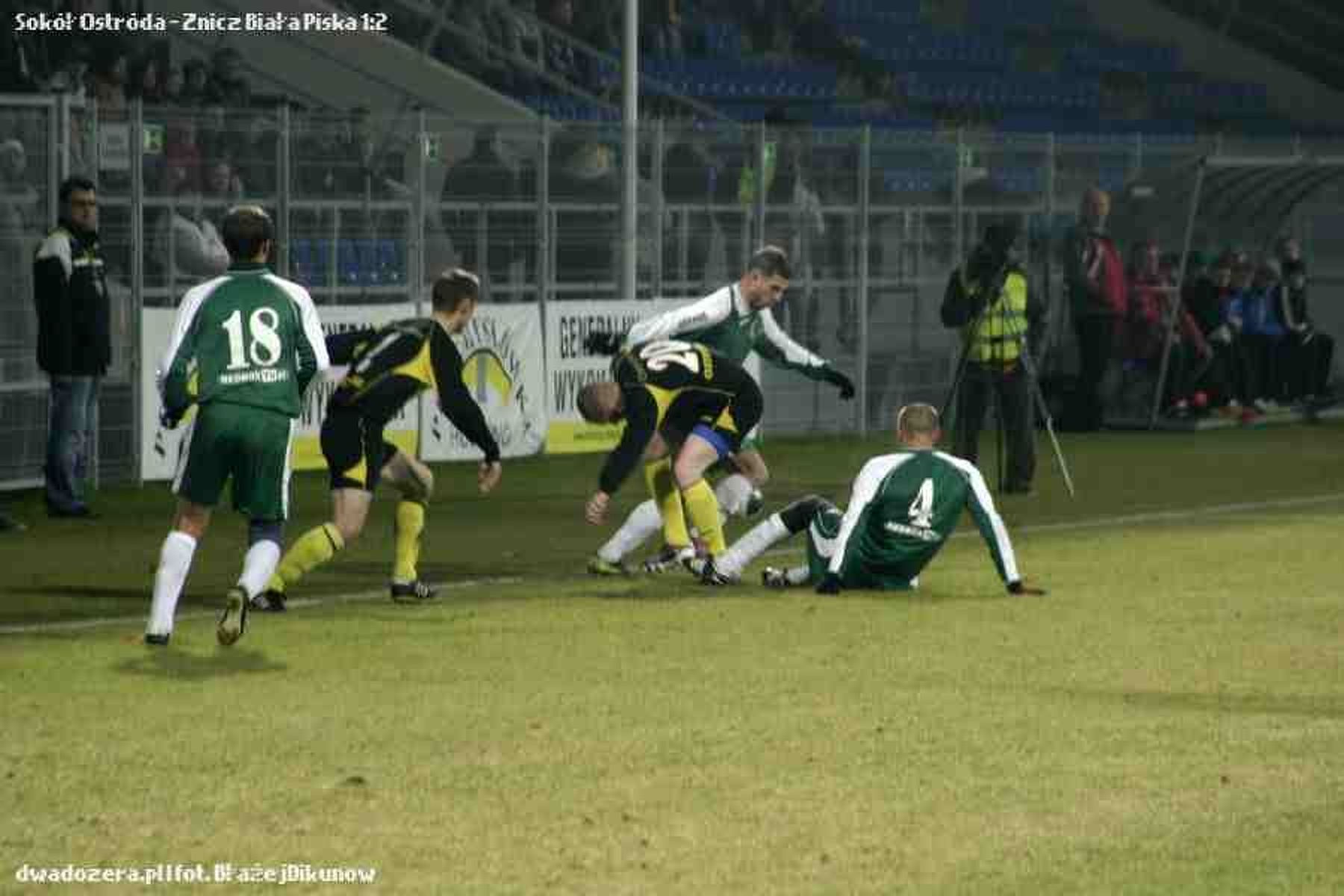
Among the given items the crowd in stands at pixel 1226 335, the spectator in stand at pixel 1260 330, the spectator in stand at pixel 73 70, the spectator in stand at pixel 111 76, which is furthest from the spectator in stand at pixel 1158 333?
the spectator in stand at pixel 73 70

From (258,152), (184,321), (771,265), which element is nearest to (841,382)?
(771,265)

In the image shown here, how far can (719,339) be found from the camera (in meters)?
16.7

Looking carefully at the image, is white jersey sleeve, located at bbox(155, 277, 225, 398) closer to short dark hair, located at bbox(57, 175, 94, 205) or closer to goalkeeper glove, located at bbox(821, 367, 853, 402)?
goalkeeper glove, located at bbox(821, 367, 853, 402)

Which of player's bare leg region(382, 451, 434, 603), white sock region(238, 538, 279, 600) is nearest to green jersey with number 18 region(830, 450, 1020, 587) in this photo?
player's bare leg region(382, 451, 434, 603)

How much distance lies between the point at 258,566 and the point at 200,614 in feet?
5.38

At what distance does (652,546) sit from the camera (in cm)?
1838

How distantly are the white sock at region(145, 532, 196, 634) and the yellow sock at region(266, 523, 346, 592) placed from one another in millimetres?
1310

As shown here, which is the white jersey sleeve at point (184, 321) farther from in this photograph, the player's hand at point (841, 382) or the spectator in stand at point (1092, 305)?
the spectator in stand at point (1092, 305)

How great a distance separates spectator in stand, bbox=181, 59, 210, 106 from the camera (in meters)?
27.2

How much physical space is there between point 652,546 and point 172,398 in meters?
6.07

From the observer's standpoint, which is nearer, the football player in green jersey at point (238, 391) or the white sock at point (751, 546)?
the football player in green jersey at point (238, 391)

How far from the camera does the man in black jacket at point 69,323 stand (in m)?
19.5

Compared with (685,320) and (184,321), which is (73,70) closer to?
(685,320)

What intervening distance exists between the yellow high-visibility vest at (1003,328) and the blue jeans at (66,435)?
6548 mm
